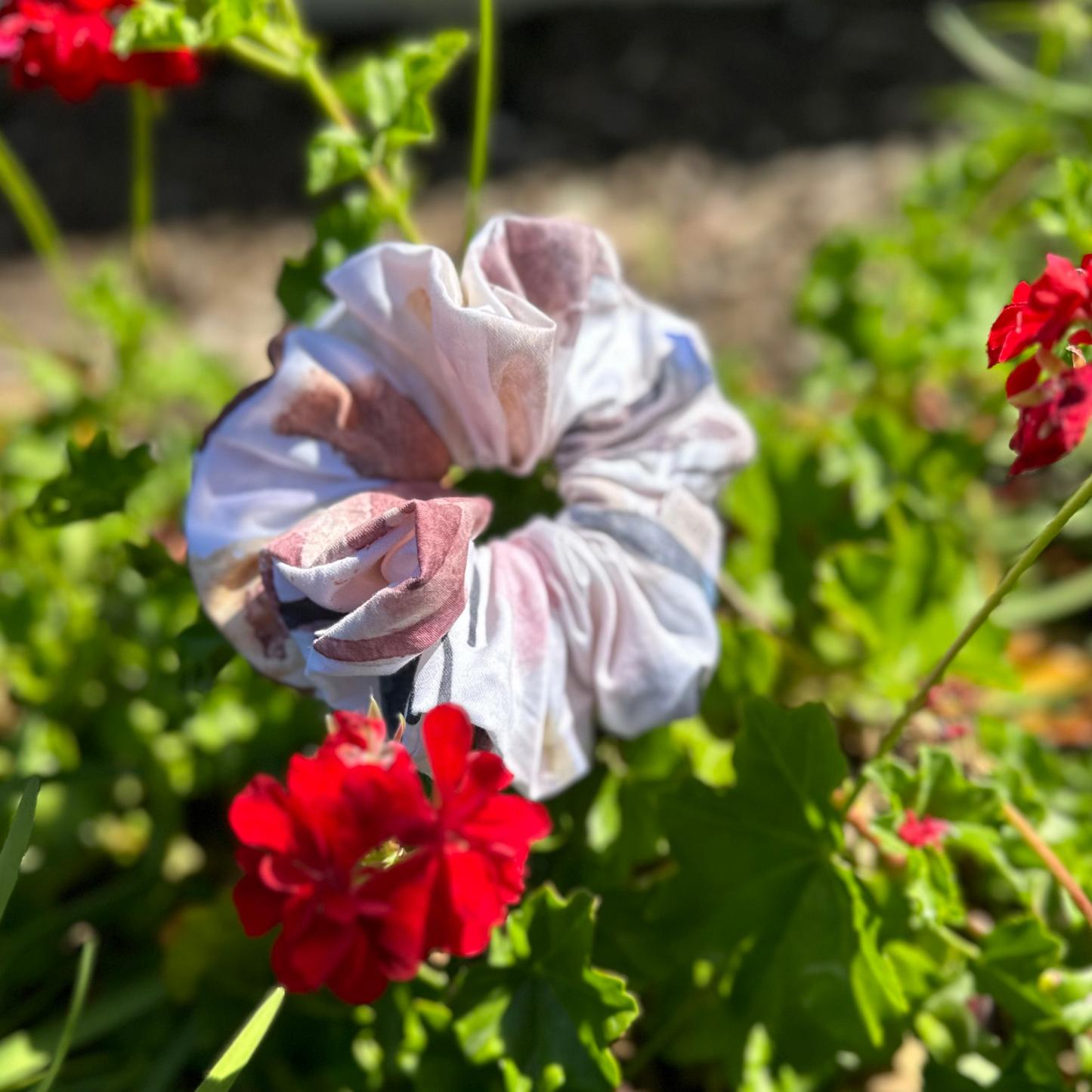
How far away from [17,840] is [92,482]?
0.30 metres

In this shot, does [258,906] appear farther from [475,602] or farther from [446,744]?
[475,602]

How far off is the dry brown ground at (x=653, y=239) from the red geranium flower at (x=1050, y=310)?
4.15 feet

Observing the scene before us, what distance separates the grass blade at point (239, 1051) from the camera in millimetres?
692

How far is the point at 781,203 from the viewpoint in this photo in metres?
2.09

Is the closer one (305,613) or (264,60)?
(305,613)

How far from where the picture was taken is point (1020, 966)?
856 mm

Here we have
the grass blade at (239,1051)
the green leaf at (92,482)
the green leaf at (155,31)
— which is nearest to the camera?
the grass blade at (239,1051)

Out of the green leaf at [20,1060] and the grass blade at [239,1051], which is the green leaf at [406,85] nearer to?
the grass blade at [239,1051]

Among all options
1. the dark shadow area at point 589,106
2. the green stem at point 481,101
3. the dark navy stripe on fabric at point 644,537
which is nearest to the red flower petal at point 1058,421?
the dark navy stripe on fabric at point 644,537

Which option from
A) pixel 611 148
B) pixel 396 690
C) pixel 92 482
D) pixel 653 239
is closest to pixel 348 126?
pixel 92 482

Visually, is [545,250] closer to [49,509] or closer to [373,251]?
[373,251]

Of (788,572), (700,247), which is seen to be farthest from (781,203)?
(788,572)

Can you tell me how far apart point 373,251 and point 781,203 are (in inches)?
58.0

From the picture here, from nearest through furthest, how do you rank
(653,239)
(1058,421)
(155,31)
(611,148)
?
1. (1058,421)
2. (155,31)
3. (653,239)
4. (611,148)
